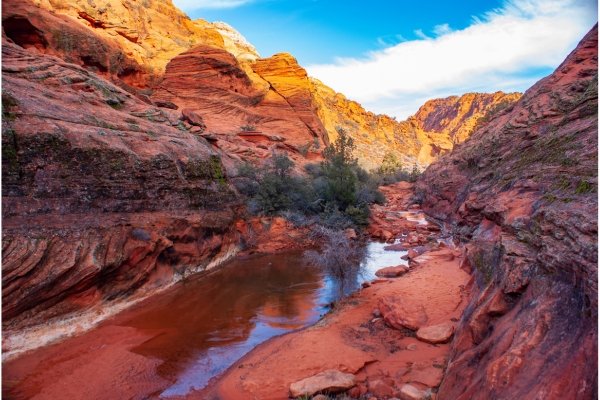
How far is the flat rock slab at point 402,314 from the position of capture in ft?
21.0

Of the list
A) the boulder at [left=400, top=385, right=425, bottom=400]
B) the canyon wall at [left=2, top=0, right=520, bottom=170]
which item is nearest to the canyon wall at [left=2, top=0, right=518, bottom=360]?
the canyon wall at [left=2, top=0, right=520, bottom=170]

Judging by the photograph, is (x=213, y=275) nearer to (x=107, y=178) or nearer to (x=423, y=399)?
(x=107, y=178)

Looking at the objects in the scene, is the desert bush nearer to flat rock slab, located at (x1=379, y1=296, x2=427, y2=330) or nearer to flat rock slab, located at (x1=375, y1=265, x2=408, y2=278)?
flat rock slab, located at (x1=375, y1=265, x2=408, y2=278)

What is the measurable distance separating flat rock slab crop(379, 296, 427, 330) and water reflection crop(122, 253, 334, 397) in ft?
6.79

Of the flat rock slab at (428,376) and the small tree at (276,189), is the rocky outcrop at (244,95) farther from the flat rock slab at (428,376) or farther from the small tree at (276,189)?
the flat rock slab at (428,376)

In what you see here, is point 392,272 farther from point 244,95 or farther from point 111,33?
point 111,33

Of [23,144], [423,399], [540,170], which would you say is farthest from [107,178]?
[540,170]

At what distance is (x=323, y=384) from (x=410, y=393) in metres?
1.17

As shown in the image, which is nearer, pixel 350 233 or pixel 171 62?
pixel 350 233

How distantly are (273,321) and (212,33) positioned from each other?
138 feet

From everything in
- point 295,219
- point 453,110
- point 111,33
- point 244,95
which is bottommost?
point 295,219

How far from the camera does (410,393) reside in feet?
13.5

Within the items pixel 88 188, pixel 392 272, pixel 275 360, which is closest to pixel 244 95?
pixel 88 188

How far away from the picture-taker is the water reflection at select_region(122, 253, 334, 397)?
20.7ft
